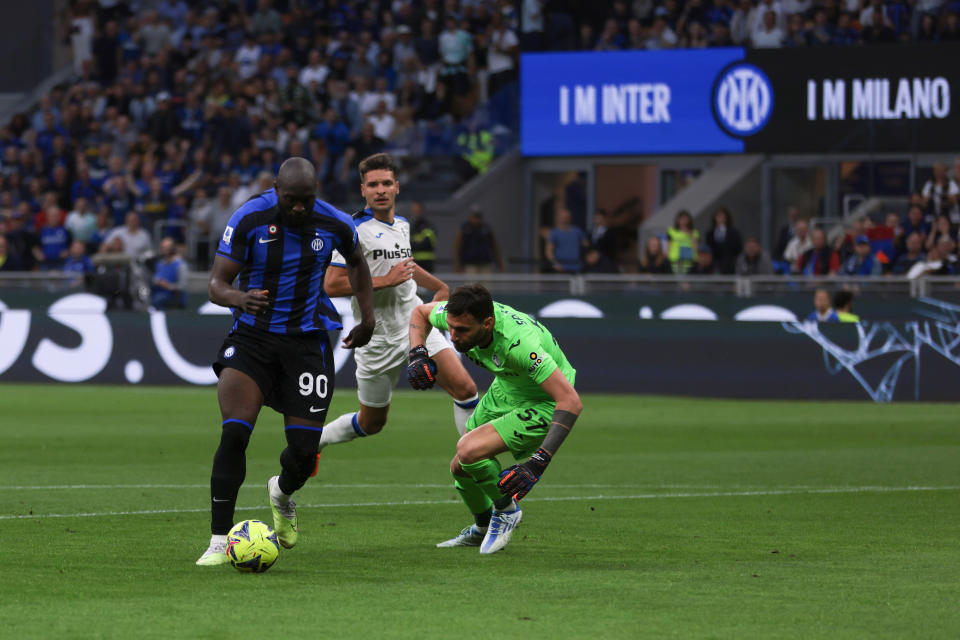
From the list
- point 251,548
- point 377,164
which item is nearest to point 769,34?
point 377,164

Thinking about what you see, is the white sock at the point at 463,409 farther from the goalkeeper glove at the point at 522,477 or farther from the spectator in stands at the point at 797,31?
the spectator in stands at the point at 797,31

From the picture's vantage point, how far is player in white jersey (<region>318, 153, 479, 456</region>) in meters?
11.6

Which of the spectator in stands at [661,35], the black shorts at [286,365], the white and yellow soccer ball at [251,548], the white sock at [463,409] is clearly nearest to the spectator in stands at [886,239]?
the spectator in stands at [661,35]

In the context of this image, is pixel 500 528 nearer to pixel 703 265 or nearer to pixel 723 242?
pixel 703 265

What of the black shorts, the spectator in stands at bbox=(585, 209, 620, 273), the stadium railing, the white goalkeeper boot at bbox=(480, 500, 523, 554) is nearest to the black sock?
the black shorts

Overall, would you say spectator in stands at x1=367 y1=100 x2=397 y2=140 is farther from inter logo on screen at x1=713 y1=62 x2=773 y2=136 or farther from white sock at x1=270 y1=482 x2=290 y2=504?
white sock at x1=270 y1=482 x2=290 y2=504

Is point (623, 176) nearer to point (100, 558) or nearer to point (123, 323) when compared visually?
point (123, 323)

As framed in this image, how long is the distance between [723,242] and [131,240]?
1030 cm

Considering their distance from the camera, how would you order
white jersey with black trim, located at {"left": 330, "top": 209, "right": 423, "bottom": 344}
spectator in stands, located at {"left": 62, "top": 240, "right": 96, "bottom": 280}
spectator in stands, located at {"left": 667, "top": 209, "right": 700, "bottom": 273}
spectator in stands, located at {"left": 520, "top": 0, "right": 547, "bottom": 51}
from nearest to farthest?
white jersey with black trim, located at {"left": 330, "top": 209, "right": 423, "bottom": 344} < spectator in stands, located at {"left": 667, "top": 209, "right": 700, "bottom": 273} < spectator in stands, located at {"left": 62, "top": 240, "right": 96, "bottom": 280} < spectator in stands, located at {"left": 520, "top": 0, "right": 547, "bottom": 51}

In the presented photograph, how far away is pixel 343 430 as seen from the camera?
12.0 m

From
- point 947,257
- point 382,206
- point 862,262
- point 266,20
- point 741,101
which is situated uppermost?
point 266,20

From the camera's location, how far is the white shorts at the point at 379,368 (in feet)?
38.6

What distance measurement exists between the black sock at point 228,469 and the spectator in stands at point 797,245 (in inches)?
668

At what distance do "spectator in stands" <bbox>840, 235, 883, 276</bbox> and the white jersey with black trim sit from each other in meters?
12.6
